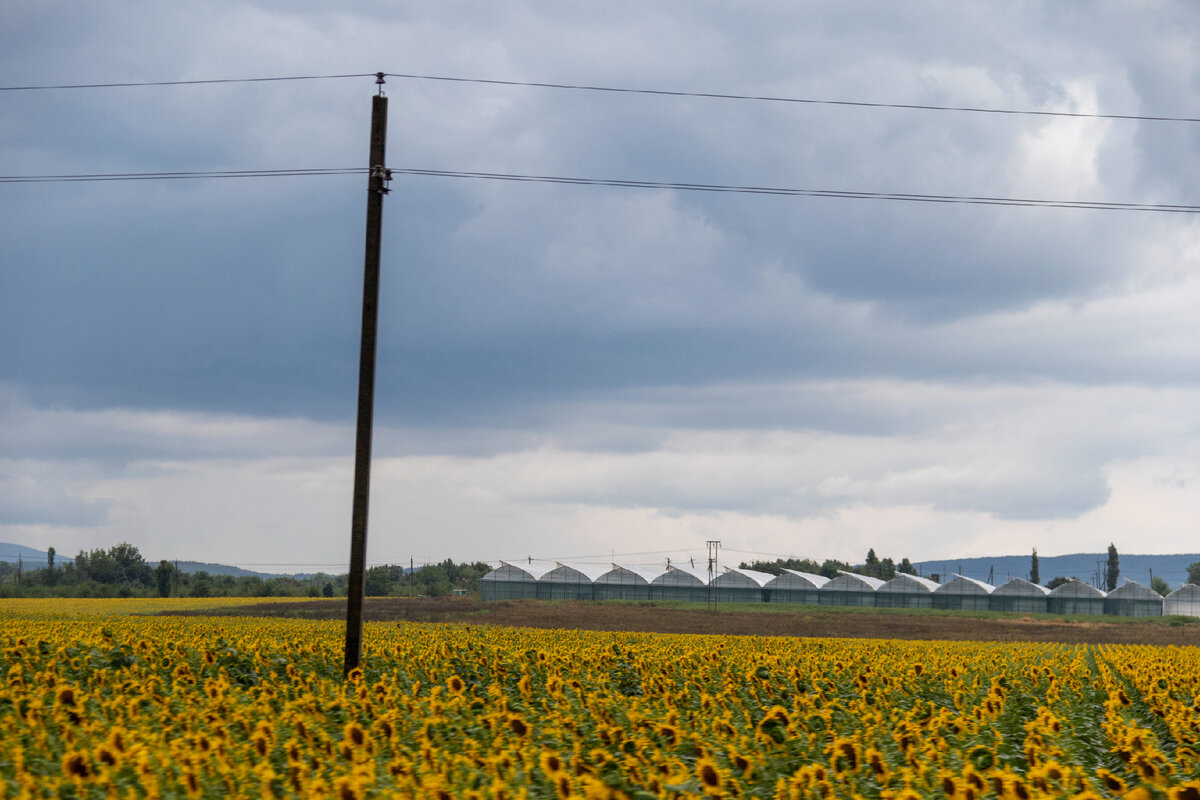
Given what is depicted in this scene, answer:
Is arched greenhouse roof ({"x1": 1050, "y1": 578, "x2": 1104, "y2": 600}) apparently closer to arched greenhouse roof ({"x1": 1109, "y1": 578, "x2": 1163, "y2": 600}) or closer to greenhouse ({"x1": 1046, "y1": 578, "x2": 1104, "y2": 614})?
greenhouse ({"x1": 1046, "y1": 578, "x2": 1104, "y2": 614})

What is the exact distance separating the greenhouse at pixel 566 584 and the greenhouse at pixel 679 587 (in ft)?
18.2

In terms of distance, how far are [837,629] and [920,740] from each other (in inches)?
1987

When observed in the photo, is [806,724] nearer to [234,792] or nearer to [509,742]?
[509,742]

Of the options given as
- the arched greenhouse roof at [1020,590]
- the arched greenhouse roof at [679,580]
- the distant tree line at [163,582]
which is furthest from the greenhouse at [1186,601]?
the distant tree line at [163,582]

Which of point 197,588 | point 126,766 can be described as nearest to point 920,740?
point 126,766

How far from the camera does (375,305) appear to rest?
54.7 ft

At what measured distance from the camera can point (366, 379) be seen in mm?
16562

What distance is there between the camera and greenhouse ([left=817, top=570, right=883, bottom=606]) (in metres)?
102

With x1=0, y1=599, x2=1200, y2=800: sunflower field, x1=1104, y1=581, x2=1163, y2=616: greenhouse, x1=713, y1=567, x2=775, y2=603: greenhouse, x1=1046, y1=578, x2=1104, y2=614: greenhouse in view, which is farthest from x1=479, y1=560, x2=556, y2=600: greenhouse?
x1=0, y1=599, x2=1200, y2=800: sunflower field

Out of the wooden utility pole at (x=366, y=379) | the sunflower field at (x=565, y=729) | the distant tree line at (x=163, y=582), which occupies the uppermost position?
the wooden utility pole at (x=366, y=379)

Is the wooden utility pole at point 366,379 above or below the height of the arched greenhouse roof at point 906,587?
above

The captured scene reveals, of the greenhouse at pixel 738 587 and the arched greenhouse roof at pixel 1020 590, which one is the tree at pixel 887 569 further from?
the greenhouse at pixel 738 587

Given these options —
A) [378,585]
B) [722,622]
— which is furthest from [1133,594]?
[378,585]

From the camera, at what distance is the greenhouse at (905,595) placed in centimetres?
10231
